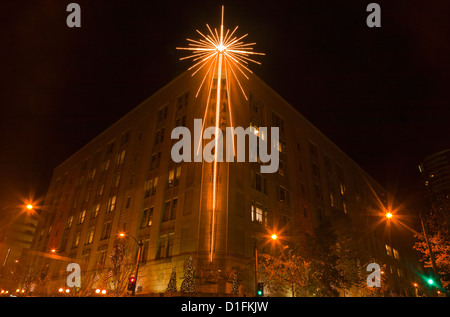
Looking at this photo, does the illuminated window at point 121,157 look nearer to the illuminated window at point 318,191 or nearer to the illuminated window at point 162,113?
the illuminated window at point 162,113

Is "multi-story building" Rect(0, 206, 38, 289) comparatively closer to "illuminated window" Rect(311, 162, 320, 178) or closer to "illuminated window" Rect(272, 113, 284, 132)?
"illuminated window" Rect(272, 113, 284, 132)

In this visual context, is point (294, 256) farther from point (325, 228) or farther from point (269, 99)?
point (269, 99)

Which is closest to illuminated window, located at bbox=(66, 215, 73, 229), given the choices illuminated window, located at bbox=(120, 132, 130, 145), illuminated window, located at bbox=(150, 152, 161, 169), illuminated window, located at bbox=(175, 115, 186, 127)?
illuminated window, located at bbox=(120, 132, 130, 145)

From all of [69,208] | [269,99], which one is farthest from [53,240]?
[269,99]

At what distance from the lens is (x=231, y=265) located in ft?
106

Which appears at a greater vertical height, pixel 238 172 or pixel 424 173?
pixel 424 173

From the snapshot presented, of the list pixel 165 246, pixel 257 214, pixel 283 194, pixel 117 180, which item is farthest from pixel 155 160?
pixel 283 194

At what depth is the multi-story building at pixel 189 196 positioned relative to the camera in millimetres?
34188

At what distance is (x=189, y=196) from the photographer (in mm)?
36938

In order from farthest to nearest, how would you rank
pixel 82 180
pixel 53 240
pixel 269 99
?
pixel 82 180
pixel 53 240
pixel 269 99

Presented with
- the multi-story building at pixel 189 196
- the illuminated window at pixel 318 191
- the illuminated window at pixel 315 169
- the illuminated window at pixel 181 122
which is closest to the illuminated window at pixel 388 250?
the multi-story building at pixel 189 196

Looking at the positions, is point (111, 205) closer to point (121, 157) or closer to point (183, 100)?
point (121, 157)
